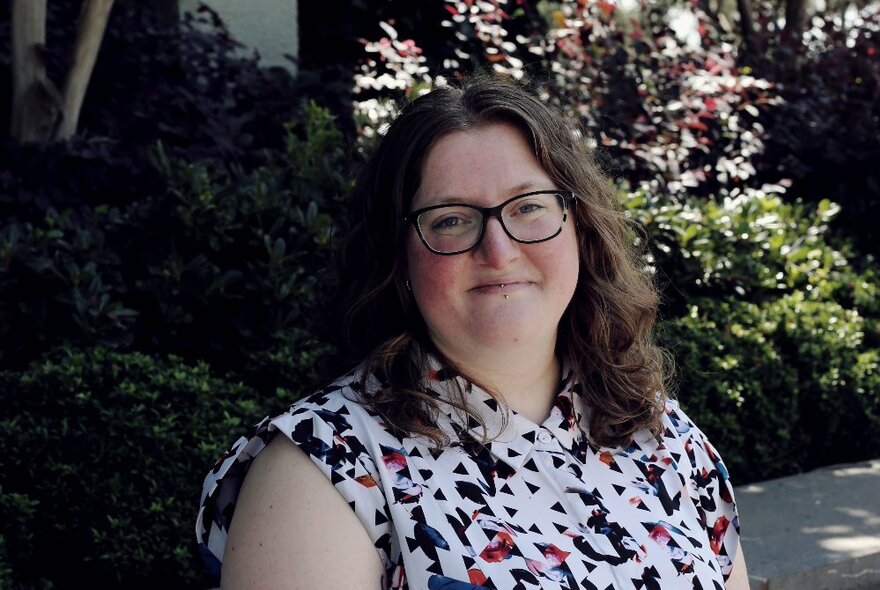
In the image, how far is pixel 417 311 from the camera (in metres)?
2.05

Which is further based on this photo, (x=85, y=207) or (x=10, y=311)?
(x=85, y=207)

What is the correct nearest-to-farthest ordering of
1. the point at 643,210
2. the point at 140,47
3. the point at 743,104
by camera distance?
the point at 643,210 → the point at 140,47 → the point at 743,104

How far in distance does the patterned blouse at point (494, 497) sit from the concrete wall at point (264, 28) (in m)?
6.01

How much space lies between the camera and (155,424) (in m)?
3.70

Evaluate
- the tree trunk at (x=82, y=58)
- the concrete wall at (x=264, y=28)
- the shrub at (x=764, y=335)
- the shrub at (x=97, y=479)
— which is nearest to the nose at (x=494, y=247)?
the shrub at (x=97, y=479)

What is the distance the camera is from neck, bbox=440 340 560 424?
2021mm

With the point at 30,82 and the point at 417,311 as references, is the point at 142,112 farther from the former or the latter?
the point at 417,311

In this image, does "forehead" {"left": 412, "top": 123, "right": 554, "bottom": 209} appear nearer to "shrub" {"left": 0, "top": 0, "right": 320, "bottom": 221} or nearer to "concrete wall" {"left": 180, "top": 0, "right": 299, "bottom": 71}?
"shrub" {"left": 0, "top": 0, "right": 320, "bottom": 221}

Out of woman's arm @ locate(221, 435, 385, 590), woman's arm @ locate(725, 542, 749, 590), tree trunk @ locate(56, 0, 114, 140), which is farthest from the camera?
tree trunk @ locate(56, 0, 114, 140)

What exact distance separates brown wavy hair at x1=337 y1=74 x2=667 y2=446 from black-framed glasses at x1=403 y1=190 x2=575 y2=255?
59 mm

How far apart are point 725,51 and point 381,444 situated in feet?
20.3

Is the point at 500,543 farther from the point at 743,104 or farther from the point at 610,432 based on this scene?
the point at 743,104

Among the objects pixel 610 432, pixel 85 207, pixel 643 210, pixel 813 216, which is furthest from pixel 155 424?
pixel 813 216

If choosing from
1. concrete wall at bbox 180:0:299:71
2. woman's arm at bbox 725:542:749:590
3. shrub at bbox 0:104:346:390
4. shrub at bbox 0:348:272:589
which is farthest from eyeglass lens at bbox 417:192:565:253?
concrete wall at bbox 180:0:299:71
